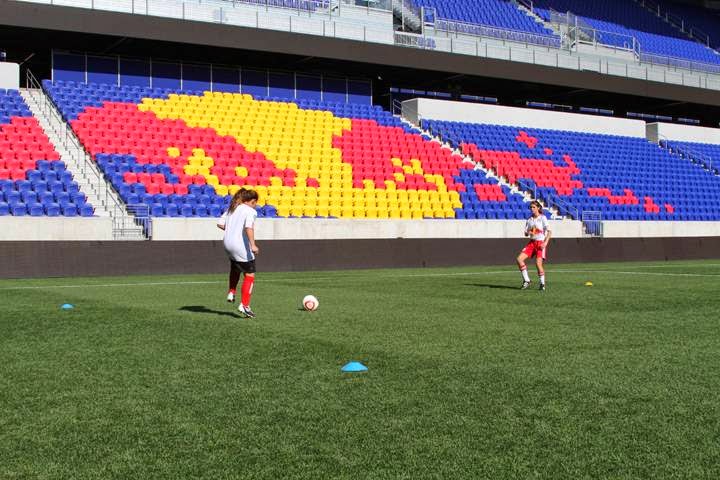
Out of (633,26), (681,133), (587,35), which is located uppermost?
(633,26)

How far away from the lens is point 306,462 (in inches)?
175

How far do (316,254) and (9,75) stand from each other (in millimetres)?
14594

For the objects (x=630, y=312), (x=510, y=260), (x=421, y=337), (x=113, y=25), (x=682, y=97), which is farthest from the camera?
(x=682, y=97)

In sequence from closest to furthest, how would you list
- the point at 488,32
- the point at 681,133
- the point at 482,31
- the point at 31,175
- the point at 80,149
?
1. the point at 31,175
2. the point at 80,149
3. the point at 482,31
4. the point at 488,32
5. the point at 681,133

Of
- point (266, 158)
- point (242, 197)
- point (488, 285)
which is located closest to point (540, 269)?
point (488, 285)

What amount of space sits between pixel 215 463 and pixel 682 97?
47.3 m

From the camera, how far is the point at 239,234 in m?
11.6

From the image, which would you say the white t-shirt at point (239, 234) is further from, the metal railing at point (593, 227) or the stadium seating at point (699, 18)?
the stadium seating at point (699, 18)

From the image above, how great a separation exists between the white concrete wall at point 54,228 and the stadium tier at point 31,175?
79cm

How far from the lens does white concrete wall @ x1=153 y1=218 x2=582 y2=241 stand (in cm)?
2380

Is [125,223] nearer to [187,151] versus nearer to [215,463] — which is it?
[187,151]

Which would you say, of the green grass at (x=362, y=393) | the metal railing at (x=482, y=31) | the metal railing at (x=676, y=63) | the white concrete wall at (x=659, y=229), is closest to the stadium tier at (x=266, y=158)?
the white concrete wall at (x=659, y=229)

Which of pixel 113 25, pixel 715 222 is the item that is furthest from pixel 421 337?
pixel 715 222

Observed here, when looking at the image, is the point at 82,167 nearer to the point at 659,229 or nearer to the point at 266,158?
the point at 266,158
